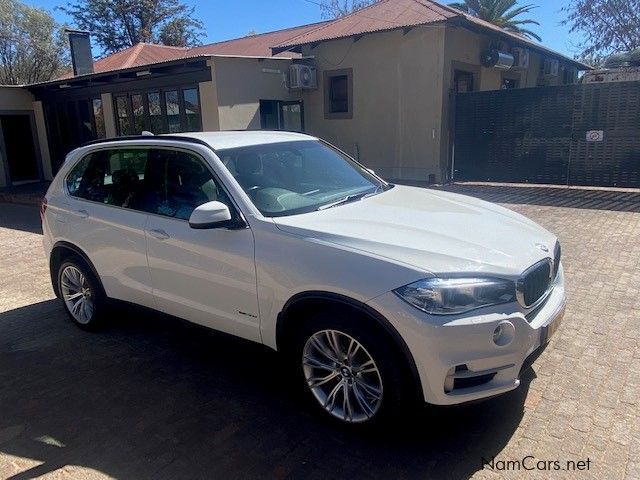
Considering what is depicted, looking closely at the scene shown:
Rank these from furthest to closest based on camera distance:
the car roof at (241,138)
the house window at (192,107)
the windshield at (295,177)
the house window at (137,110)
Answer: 1. the house window at (137,110)
2. the house window at (192,107)
3. the car roof at (241,138)
4. the windshield at (295,177)

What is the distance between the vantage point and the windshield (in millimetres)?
3363

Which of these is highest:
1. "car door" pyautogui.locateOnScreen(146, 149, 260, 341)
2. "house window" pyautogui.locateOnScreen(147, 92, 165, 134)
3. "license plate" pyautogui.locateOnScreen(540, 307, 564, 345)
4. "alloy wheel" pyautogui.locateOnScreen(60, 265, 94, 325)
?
"house window" pyautogui.locateOnScreen(147, 92, 165, 134)

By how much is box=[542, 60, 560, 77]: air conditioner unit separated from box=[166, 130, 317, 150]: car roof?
1763cm

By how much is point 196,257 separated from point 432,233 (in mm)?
1574

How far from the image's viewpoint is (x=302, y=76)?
1408cm

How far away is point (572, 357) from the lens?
372 cm

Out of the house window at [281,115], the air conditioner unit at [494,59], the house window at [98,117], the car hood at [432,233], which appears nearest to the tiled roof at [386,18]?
the house window at [281,115]

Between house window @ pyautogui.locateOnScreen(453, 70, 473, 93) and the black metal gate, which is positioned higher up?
house window @ pyautogui.locateOnScreen(453, 70, 473, 93)

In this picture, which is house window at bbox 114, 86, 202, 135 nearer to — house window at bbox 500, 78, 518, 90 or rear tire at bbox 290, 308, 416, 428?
house window at bbox 500, 78, 518, 90

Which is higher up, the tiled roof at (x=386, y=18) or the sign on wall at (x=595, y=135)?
the tiled roof at (x=386, y=18)

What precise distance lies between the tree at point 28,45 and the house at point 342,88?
67.8 ft

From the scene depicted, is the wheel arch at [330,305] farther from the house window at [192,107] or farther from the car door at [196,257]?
the house window at [192,107]

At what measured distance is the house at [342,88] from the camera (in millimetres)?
12539

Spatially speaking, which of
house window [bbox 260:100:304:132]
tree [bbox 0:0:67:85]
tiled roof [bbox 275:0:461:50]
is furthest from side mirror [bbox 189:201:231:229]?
tree [bbox 0:0:67:85]
